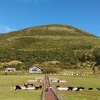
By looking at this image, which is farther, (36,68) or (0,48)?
(0,48)

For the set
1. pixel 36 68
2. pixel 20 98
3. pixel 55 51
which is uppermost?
pixel 55 51

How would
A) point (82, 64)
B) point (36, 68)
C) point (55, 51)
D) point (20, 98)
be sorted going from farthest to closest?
point (55, 51), point (82, 64), point (36, 68), point (20, 98)

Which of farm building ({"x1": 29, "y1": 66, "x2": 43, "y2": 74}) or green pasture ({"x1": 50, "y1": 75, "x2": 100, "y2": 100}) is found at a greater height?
farm building ({"x1": 29, "y1": 66, "x2": 43, "y2": 74})

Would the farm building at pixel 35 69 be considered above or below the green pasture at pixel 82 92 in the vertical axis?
above

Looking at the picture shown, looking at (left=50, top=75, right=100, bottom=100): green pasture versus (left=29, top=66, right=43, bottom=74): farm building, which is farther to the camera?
(left=29, top=66, right=43, bottom=74): farm building

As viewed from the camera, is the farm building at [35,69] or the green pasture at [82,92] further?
the farm building at [35,69]

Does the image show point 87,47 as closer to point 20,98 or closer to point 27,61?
point 27,61

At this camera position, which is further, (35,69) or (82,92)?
(35,69)

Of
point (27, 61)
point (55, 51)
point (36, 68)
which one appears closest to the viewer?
point (36, 68)

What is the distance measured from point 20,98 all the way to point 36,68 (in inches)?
4289

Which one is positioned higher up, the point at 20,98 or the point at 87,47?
the point at 87,47

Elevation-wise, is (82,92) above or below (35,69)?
below

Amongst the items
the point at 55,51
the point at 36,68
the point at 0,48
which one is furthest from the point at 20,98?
the point at 0,48

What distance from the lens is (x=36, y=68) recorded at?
142 metres
